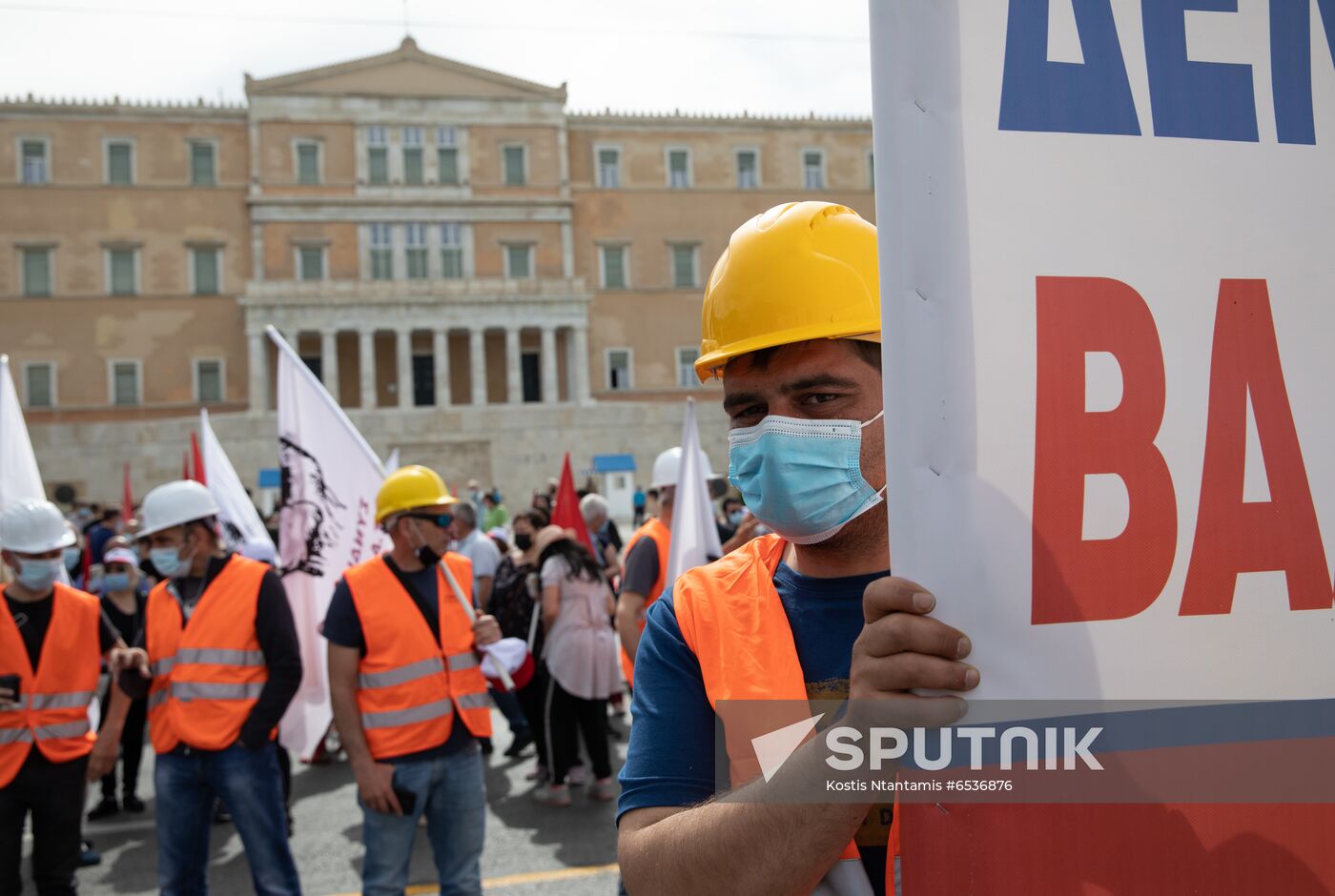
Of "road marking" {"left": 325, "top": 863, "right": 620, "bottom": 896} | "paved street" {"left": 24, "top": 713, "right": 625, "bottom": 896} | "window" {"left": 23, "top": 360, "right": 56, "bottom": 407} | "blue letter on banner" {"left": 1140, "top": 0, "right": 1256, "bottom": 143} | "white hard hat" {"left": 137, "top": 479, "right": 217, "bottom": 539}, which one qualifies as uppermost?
"window" {"left": 23, "top": 360, "right": 56, "bottom": 407}

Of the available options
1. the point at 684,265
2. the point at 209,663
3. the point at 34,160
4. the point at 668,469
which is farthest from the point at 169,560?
the point at 34,160

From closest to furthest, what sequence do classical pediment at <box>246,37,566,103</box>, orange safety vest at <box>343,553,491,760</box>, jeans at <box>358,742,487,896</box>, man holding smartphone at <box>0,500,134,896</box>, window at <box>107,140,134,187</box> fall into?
1. jeans at <box>358,742,487,896</box>
2. orange safety vest at <box>343,553,491,760</box>
3. man holding smartphone at <box>0,500,134,896</box>
4. window at <box>107,140,134,187</box>
5. classical pediment at <box>246,37,566,103</box>

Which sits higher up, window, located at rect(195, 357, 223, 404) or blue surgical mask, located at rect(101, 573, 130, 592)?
window, located at rect(195, 357, 223, 404)

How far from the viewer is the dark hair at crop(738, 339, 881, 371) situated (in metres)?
1.38

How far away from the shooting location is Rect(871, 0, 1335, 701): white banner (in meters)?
0.94

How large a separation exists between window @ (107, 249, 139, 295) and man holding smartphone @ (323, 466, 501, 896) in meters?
42.4

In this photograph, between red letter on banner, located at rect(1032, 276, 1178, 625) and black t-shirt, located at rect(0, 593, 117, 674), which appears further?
black t-shirt, located at rect(0, 593, 117, 674)

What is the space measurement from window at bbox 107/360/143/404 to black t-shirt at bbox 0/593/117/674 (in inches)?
1596

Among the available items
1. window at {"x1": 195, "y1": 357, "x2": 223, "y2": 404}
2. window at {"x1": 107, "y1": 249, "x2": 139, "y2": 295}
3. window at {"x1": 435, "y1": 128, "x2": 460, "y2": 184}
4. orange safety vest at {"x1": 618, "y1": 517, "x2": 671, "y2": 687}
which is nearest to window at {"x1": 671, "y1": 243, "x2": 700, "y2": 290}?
window at {"x1": 435, "y1": 128, "x2": 460, "y2": 184}

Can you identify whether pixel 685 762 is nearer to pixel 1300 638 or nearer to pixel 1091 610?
pixel 1091 610

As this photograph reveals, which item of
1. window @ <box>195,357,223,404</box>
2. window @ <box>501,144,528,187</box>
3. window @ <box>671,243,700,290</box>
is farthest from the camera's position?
window @ <box>671,243,700,290</box>

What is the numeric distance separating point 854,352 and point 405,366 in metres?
41.6

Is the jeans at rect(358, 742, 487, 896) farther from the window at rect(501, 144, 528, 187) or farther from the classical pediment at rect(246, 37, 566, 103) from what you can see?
the classical pediment at rect(246, 37, 566, 103)

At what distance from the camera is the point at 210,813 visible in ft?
13.1
